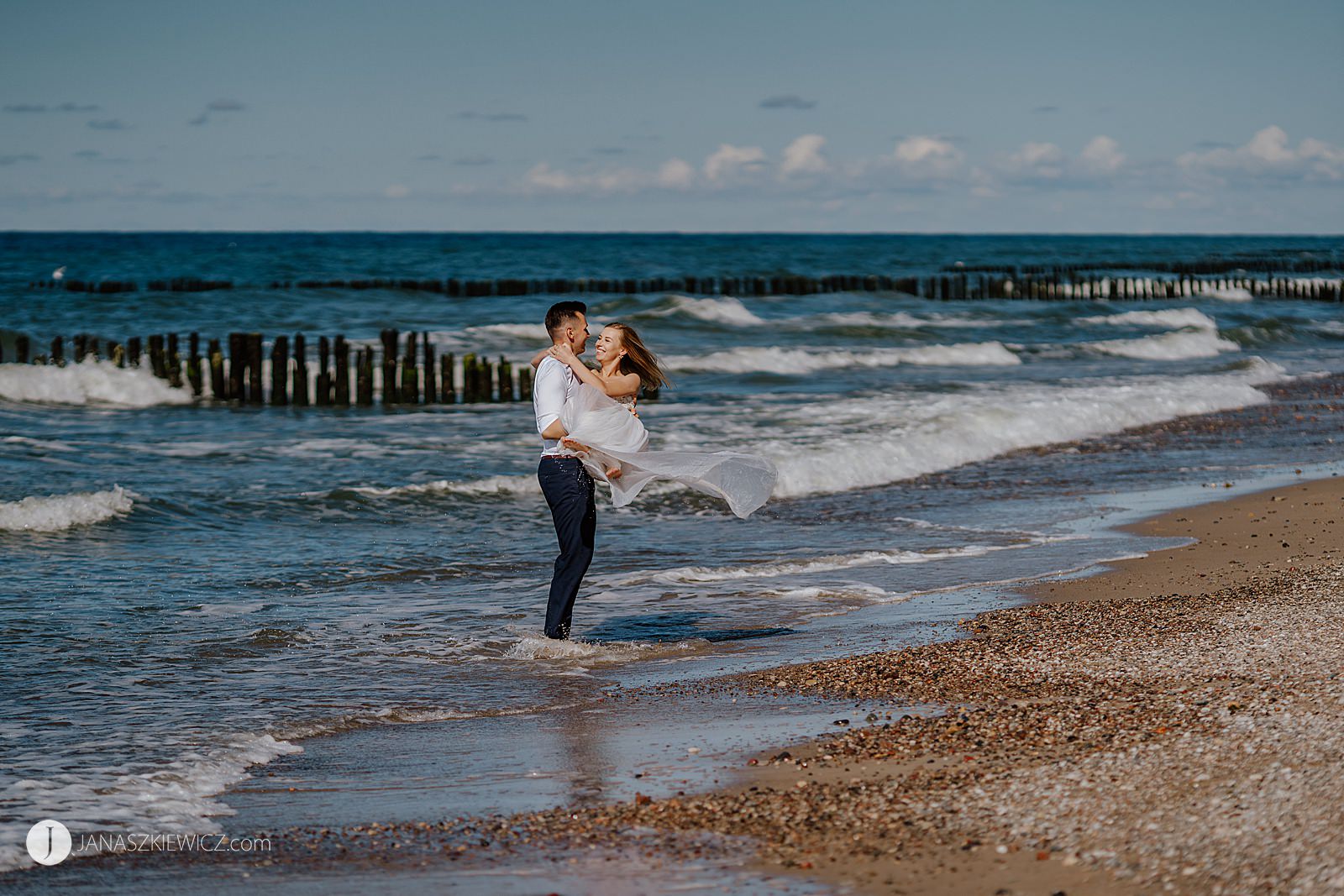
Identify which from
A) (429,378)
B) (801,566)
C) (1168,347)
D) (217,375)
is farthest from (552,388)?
(1168,347)

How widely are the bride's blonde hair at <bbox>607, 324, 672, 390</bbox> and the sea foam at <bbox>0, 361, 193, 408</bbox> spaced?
51.5 feet

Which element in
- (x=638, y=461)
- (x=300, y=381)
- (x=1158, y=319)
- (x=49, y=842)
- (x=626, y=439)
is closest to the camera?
(x=49, y=842)

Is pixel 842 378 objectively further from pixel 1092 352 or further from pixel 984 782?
pixel 984 782

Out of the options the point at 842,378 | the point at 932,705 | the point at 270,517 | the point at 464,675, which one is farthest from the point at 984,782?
the point at 842,378

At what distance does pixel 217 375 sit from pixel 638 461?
52.1 feet

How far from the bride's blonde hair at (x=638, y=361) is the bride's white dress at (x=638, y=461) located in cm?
20

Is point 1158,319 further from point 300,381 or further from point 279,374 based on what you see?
point 279,374

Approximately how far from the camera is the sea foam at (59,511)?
11.1m

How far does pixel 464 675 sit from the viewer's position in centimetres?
698

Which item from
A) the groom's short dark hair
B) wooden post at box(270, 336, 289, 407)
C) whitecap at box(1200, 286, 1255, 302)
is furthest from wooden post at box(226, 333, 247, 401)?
whitecap at box(1200, 286, 1255, 302)

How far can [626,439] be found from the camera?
7.18m

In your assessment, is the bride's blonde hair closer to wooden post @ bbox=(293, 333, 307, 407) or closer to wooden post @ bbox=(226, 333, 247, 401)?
wooden post @ bbox=(293, 333, 307, 407)

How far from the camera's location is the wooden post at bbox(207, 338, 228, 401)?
70.0 ft

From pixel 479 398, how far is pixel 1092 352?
51.6 ft
